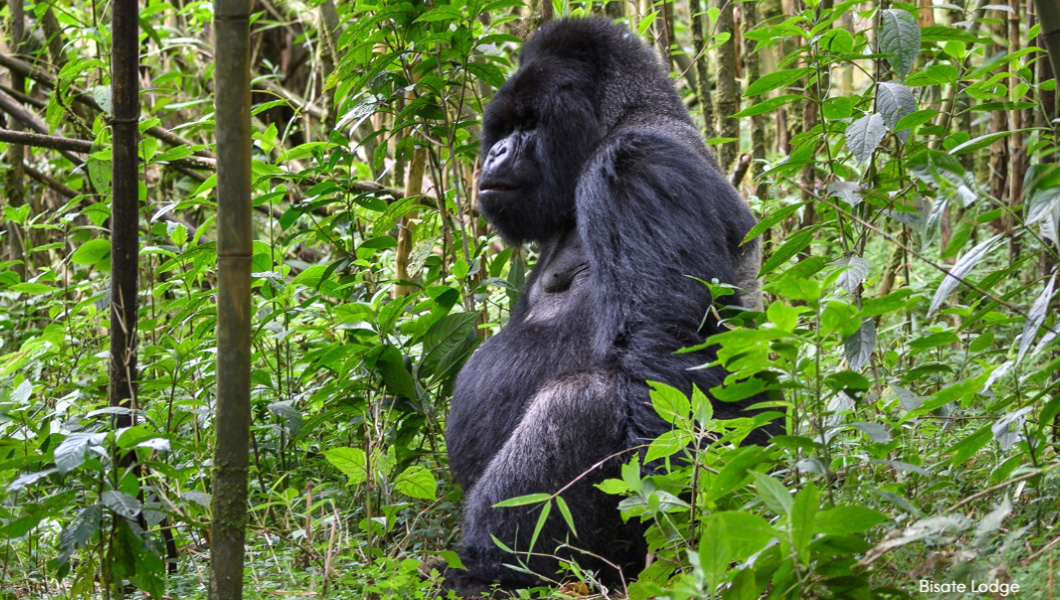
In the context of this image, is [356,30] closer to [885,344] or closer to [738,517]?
[738,517]

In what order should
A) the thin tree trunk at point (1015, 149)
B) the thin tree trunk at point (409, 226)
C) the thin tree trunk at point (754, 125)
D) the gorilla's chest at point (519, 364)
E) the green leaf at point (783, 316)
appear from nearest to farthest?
the green leaf at point (783, 316) < the gorilla's chest at point (519, 364) < the thin tree trunk at point (1015, 149) < the thin tree trunk at point (409, 226) < the thin tree trunk at point (754, 125)

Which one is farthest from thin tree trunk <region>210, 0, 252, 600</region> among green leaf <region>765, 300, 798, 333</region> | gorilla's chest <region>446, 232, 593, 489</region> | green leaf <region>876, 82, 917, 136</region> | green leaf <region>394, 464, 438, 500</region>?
green leaf <region>876, 82, 917, 136</region>

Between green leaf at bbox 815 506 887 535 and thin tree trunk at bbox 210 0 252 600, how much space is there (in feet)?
3.16

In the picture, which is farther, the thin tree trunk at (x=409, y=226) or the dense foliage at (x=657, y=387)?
the thin tree trunk at (x=409, y=226)

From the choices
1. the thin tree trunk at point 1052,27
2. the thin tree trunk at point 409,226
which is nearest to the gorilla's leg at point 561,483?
the thin tree trunk at point 1052,27

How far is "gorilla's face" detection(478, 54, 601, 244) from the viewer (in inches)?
122

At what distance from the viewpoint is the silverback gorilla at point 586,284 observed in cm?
244

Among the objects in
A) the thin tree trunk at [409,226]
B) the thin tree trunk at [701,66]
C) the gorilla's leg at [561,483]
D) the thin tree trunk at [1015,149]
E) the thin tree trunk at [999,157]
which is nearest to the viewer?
the gorilla's leg at [561,483]

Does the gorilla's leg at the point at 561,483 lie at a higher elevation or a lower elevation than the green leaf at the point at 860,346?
lower

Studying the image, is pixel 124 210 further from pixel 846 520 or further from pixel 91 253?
pixel 846 520

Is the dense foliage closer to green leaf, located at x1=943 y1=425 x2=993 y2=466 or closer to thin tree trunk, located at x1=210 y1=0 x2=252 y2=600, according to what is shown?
green leaf, located at x1=943 y1=425 x2=993 y2=466

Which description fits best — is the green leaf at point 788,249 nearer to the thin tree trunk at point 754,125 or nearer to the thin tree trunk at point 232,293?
the thin tree trunk at point 232,293

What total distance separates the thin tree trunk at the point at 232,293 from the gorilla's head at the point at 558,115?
5.36ft

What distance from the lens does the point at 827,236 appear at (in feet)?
16.8
